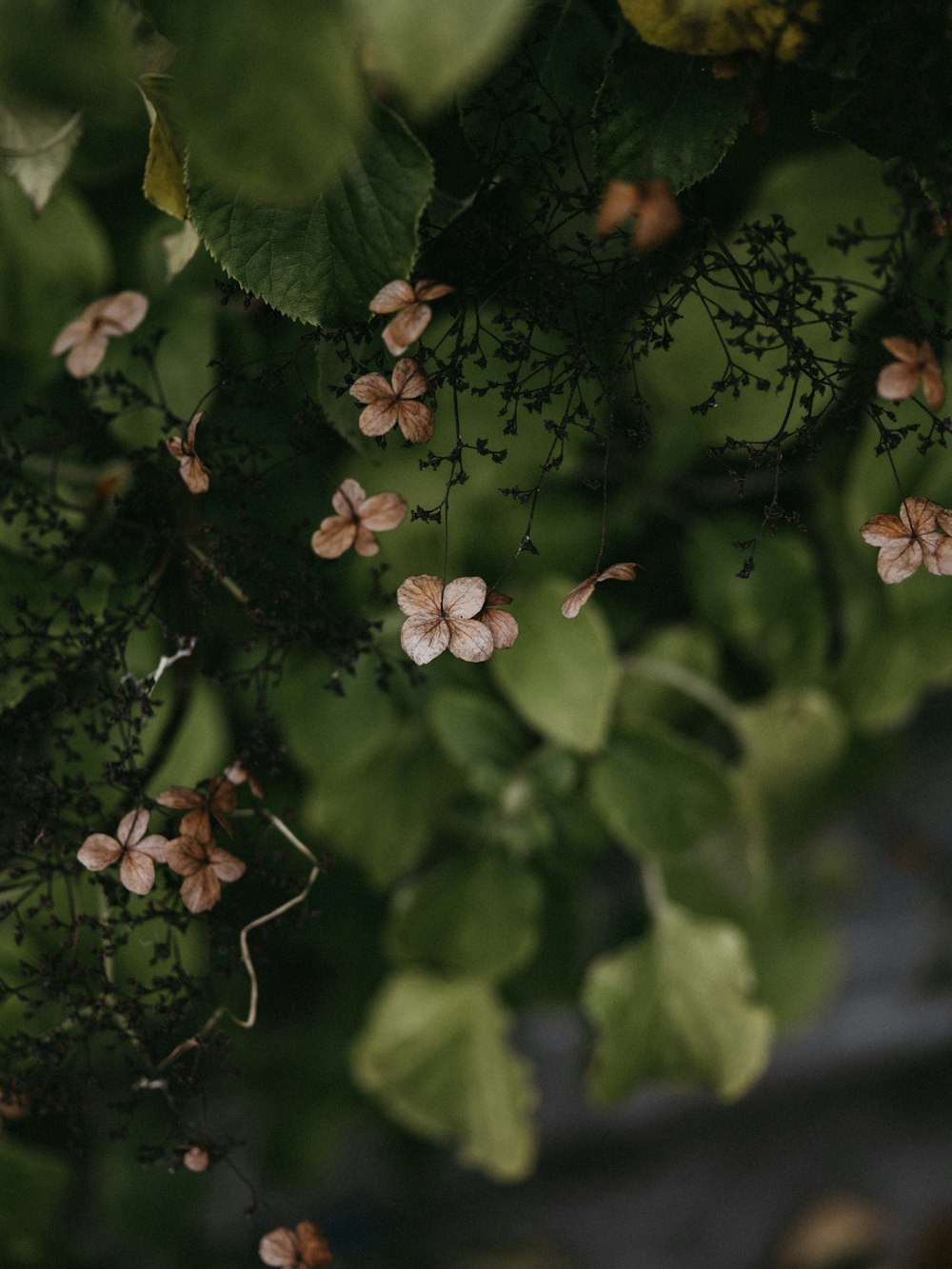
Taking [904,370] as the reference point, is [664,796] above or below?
below

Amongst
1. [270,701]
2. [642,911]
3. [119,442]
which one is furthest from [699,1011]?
[119,442]

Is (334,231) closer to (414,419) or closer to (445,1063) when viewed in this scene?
(414,419)

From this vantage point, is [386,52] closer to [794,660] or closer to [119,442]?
[119,442]

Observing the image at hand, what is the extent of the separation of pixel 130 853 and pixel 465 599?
138 mm

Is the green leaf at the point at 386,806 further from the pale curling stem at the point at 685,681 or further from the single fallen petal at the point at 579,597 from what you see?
the single fallen petal at the point at 579,597

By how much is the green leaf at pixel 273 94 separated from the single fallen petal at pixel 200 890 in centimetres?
21

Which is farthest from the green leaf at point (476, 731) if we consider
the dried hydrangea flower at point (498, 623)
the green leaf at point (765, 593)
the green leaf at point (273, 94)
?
the green leaf at point (273, 94)

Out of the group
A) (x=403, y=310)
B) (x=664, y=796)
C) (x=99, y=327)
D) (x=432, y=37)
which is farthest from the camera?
(x=664, y=796)

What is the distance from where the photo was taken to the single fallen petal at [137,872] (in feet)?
1.06

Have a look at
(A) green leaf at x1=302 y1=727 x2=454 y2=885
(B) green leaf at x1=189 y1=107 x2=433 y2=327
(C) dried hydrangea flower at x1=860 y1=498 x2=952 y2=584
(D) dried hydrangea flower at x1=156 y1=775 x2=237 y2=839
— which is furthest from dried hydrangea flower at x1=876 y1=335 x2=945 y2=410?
(A) green leaf at x1=302 y1=727 x2=454 y2=885

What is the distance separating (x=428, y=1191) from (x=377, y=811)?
2.12 feet

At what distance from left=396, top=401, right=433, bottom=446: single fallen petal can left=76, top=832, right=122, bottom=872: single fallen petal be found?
0.53 feet

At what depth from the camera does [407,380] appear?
30 centimetres

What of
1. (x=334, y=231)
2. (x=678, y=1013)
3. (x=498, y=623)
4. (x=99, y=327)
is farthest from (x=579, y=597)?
(x=678, y=1013)
